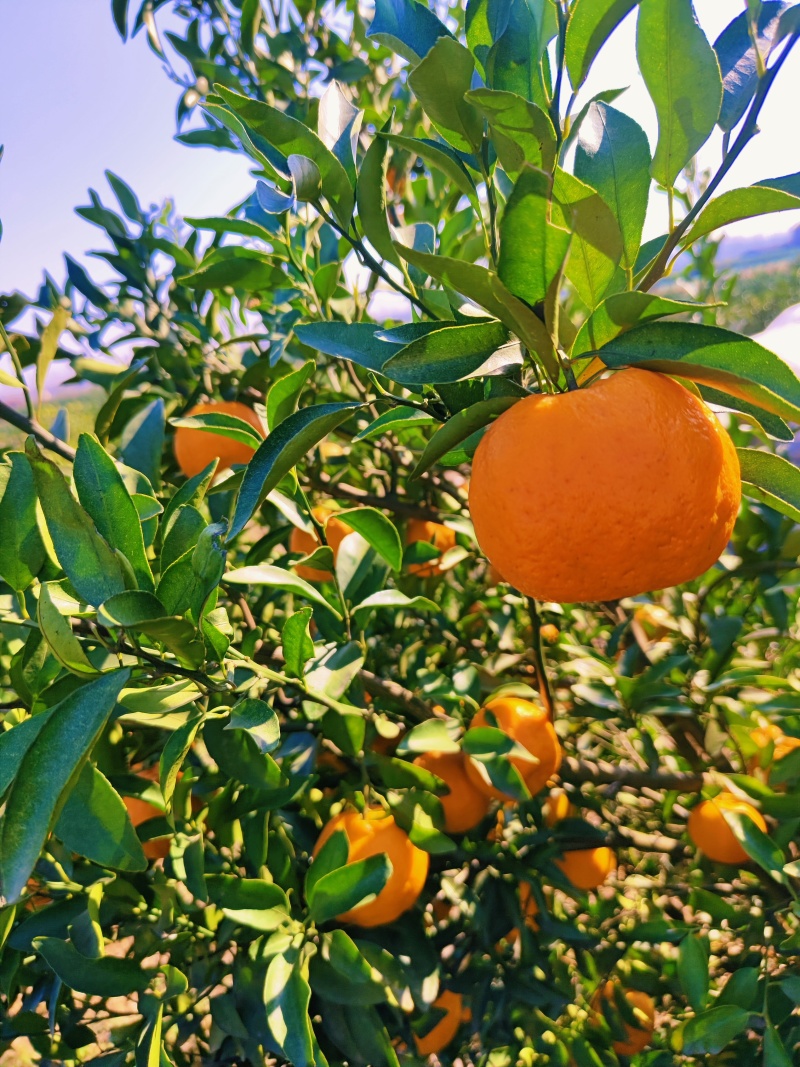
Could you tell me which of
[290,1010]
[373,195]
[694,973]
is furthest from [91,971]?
[373,195]

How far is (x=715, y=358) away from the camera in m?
0.40

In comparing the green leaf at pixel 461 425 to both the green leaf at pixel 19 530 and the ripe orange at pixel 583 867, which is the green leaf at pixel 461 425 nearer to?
the green leaf at pixel 19 530

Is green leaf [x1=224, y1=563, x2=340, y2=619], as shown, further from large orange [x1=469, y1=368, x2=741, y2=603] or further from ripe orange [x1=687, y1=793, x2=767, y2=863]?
ripe orange [x1=687, y1=793, x2=767, y2=863]

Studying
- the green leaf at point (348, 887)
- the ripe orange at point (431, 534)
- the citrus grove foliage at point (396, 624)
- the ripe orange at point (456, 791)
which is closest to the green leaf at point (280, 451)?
the citrus grove foliage at point (396, 624)

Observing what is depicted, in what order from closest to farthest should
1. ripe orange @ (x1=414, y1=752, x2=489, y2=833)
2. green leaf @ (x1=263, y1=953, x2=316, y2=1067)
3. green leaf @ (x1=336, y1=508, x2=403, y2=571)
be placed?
green leaf @ (x1=263, y1=953, x2=316, y2=1067) < green leaf @ (x1=336, y1=508, x2=403, y2=571) < ripe orange @ (x1=414, y1=752, x2=489, y2=833)

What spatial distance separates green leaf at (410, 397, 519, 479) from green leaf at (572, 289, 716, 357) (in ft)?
0.19

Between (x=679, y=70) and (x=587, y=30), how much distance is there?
60mm

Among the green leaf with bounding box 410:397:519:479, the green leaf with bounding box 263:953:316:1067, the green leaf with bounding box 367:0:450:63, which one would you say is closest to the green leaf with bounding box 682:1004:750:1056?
the green leaf with bounding box 263:953:316:1067

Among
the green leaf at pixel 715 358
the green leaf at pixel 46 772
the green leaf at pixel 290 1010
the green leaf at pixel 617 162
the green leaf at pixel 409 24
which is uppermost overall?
the green leaf at pixel 409 24

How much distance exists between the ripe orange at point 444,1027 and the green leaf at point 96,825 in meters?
0.62

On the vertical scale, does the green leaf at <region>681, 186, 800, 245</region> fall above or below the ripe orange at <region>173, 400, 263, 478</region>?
above

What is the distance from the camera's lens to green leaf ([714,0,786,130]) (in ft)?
1.36

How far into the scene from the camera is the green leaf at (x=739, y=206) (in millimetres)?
385

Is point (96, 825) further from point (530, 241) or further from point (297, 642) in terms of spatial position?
point (530, 241)
